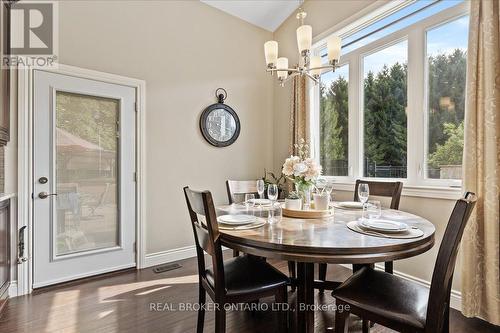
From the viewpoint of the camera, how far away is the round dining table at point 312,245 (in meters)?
1.17

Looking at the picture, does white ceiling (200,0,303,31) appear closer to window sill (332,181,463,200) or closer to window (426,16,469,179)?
window (426,16,469,179)

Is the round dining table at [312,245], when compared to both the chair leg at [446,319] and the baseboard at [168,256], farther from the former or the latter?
the baseboard at [168,256]

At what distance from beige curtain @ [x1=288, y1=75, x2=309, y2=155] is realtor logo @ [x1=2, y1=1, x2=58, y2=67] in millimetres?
2705

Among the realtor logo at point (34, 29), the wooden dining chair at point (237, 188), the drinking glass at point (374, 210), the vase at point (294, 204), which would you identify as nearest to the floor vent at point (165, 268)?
the wooden dining chair at point (237, 188)

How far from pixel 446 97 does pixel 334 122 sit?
1.25 meters

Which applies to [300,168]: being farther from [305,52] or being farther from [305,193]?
[305,52]

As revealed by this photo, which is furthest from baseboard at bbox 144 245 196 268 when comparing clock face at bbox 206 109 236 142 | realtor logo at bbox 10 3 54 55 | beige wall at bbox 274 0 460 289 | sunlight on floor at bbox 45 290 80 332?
realtor logo at bbox 10 3 54 55

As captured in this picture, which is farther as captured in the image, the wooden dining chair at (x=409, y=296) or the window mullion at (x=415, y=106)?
the window mullion at (x=415, y=106)

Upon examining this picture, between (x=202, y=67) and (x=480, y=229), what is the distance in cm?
326

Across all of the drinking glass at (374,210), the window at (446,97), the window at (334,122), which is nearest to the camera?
the drinking glass at (374,210)

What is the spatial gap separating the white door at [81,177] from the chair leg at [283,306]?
1.85 m

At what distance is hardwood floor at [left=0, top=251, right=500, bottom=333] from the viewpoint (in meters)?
1.88

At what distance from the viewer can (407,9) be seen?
256 centimetres

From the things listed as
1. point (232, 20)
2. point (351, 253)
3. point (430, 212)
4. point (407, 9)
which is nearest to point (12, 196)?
point (351, 253)
